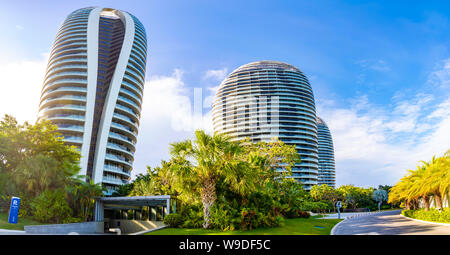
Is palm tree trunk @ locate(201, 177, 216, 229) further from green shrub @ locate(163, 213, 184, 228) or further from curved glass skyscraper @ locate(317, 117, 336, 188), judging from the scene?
curved glass skyscraper @ locate(317, 117, 336, 188)

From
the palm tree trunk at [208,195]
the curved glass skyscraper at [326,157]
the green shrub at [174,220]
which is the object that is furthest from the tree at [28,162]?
the curved glass skyscraper at [326,157]

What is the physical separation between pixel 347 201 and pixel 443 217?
61869 mm

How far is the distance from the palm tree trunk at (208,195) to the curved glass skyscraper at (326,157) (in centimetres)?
15127

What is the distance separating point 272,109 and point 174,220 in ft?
364

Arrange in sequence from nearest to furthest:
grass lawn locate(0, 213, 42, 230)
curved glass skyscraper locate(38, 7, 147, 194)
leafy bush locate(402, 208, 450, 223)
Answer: grass lawn locate(0, 213, 42, 230) → leafy bush locate(402, 208, 450, 223) → curved glass skyscraper locate(38, 7, 147, 194)

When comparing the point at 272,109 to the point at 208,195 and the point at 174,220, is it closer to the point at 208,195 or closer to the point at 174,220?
the point at 174,220

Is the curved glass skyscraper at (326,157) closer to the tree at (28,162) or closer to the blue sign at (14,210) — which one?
the tree at (28,162)

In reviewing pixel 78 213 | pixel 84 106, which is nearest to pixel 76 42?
pixel 84 106

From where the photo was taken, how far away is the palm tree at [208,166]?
72.1ft

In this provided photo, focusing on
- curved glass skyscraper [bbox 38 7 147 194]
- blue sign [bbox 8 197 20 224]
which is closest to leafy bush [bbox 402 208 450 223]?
blue sign [bbox 8 197 20 224]

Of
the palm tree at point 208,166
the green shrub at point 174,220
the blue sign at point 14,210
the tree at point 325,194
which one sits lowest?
the tree at point 325,194

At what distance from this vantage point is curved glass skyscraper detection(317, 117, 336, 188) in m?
167

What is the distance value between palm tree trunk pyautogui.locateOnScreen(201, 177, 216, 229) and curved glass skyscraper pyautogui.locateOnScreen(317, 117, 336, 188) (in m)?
151

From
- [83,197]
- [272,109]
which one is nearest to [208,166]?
[83,197]
